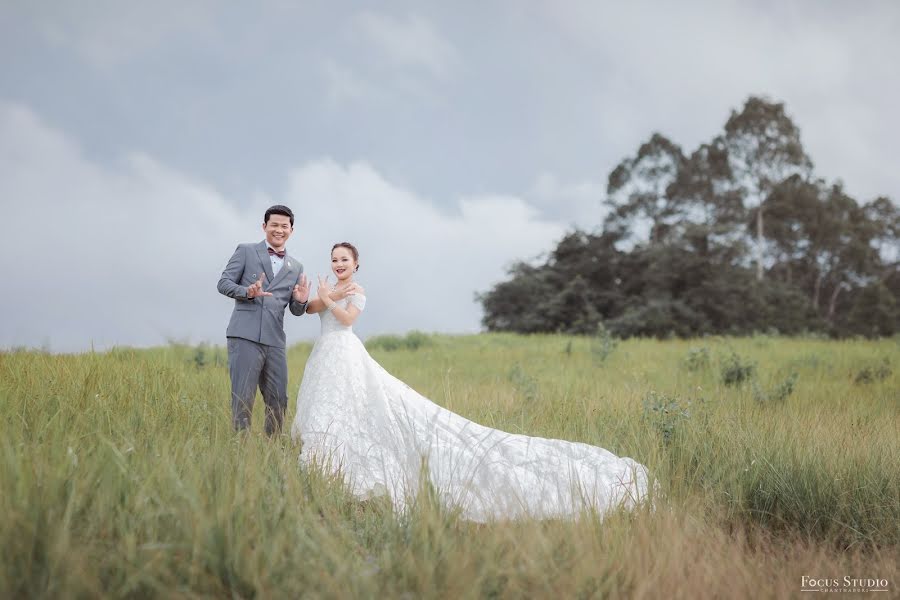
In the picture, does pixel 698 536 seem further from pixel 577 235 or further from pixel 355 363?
pixel 577 235

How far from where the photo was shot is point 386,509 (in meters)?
3.48

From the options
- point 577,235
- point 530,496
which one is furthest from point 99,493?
point 577,235

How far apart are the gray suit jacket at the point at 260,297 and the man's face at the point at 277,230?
0.13 meters

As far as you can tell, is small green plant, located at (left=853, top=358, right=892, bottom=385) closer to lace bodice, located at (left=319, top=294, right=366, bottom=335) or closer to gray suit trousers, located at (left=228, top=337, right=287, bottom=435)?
lace bodice, located at (left=319, top=294, right=366, bottom=335)

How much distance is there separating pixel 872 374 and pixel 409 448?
34.6 ft

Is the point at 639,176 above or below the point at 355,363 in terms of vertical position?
above

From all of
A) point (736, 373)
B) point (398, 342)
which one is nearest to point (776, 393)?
point (736, 373)

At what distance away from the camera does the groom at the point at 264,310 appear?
18.9ft

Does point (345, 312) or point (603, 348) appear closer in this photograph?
point (345, 312)

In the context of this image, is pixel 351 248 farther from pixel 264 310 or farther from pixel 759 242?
pixel 759 242

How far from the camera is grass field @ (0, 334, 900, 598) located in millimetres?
2520

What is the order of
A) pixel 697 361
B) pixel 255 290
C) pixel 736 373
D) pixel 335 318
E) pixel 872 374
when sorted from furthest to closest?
pixel 697 361, pixel 872 374, pixel 736 373, pixel 335 318, pixel 255 290

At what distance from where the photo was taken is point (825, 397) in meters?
9.27

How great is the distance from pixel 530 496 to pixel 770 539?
71.3 inches
